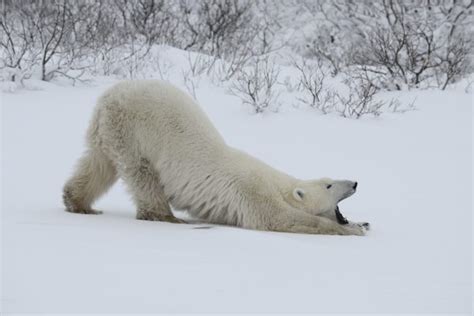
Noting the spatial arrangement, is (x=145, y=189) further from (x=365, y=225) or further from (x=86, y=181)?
(x=365, y=225)

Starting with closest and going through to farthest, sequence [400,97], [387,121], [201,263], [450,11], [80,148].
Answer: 1. [201,263]
2. [80,148]
3. [387,121]
4. [400,97]
5. [450,11]

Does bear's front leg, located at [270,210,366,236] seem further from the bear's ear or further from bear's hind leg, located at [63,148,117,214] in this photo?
bear's hind leg, located at [63,148,117,214]

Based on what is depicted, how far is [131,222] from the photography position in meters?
4.43

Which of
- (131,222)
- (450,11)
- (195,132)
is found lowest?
(131,222)

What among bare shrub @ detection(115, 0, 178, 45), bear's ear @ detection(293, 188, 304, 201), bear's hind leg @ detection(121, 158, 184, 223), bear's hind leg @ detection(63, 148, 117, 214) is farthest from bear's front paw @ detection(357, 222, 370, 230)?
bare shrub @ detection(115, 0, 178, 45)

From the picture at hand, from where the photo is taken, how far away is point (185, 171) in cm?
465

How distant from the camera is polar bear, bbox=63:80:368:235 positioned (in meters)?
4.60

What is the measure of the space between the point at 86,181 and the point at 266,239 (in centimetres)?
164

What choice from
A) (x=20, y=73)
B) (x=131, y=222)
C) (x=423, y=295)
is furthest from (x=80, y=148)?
(x=423, y=295)

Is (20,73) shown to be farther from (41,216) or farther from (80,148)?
(41,216)

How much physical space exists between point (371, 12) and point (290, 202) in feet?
50.3

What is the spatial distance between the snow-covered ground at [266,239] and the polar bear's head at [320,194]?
1.12 feet

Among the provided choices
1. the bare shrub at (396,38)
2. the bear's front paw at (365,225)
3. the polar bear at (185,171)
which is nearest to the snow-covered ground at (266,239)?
the bear's front paw at (365,225)

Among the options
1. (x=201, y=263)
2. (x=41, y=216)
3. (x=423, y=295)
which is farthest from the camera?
(x=41, y=216)
